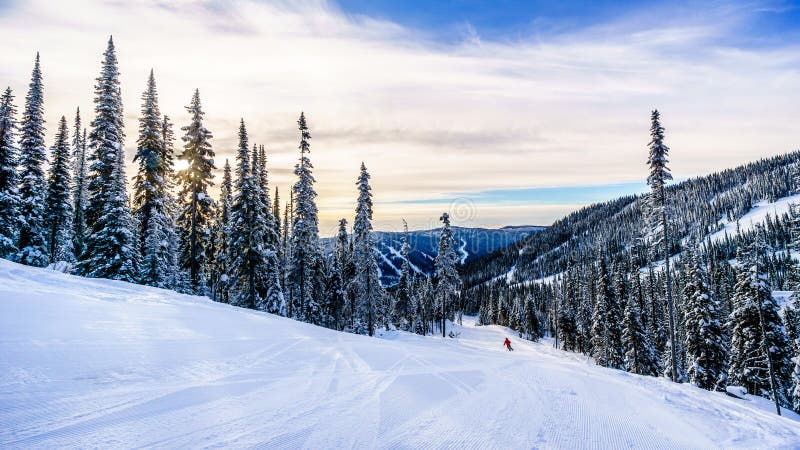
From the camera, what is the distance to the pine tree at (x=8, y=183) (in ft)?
96.1

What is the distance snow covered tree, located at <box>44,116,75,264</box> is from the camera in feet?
119

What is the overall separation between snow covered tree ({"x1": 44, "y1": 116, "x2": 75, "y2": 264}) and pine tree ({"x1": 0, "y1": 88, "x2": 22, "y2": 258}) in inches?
211

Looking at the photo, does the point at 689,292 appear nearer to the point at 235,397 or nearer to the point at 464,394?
the point at 464,394

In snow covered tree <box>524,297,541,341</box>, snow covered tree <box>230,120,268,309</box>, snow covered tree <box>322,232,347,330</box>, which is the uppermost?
snow covered tree <box>230,120,268,309</box>

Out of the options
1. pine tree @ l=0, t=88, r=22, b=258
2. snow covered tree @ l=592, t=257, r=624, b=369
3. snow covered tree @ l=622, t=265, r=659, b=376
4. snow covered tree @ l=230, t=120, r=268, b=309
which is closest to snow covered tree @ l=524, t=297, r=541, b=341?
snow covered tree @ l=592, t=257, r=624, b=369

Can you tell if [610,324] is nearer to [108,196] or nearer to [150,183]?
[150,183]

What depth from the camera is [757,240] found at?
3008cm

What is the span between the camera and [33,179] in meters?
32.7

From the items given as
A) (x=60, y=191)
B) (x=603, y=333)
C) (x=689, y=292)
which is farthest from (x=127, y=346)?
(x=603, y=333)

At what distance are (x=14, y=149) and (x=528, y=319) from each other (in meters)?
98.5

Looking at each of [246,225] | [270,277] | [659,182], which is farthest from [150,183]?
[659,182]

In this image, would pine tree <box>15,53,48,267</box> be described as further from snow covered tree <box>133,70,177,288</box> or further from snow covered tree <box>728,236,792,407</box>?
snow covered tree <box>728,236,792,407</box>

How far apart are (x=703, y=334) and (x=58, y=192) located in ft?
199

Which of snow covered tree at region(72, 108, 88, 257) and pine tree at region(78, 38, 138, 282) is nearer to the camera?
pine tree at region(78, 38, 138, 282)
